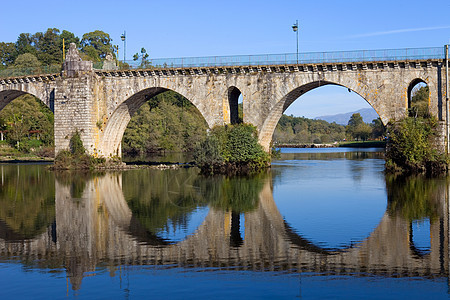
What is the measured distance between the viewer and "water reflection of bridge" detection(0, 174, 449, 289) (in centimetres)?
1567

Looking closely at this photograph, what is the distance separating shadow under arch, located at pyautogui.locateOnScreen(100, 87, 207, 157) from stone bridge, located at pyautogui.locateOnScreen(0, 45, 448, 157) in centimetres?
9

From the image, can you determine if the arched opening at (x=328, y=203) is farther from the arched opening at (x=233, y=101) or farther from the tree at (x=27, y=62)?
the tree at (x=27, y=62)

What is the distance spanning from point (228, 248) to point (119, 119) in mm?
35101

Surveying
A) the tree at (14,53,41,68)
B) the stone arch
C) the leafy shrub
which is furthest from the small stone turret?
the tree at (14,53,41,68)

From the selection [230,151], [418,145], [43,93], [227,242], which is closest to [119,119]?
[43,93]

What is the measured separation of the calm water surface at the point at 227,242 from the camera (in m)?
14.0

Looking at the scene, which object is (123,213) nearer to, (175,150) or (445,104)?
(445,104)

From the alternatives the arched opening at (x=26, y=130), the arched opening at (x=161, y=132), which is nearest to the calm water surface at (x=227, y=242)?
the arched opening at (x=26, y=130)

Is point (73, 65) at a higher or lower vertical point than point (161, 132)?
higher

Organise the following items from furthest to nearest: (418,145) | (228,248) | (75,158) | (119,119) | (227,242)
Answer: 1. (119,119)
2. (75,158)
3. (418,145)
4. (227,242)
5. (228,248)

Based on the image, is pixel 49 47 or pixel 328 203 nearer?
pixel 328 203

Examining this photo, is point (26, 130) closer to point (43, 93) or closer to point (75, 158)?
point (43, 93)

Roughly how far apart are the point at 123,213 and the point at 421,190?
15.8m

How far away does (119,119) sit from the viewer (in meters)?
51.1
